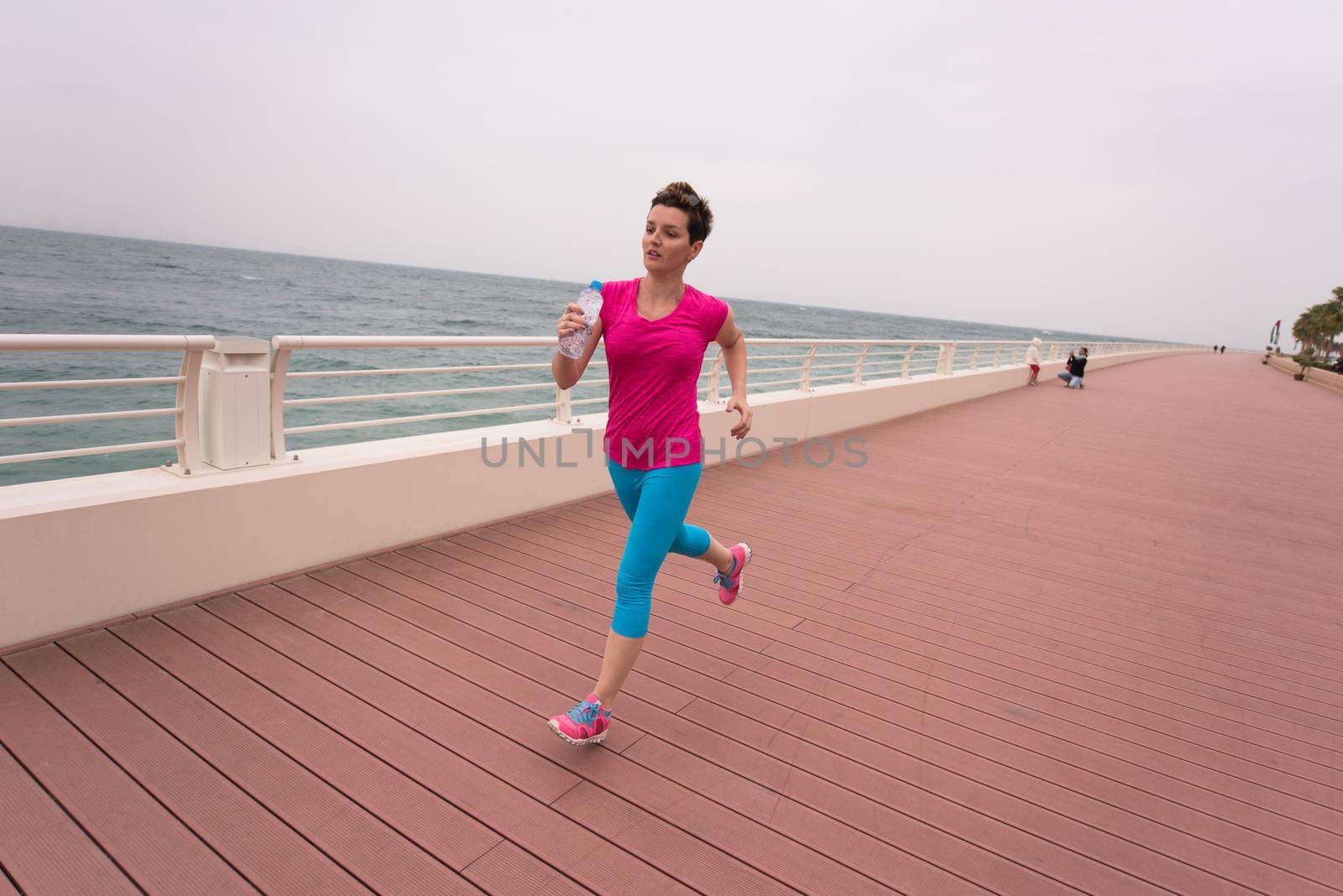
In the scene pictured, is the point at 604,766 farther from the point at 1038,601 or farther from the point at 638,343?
the point at 1038,601

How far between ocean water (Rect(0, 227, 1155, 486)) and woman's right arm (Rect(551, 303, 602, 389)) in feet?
26.2

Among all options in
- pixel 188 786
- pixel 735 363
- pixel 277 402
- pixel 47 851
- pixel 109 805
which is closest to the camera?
pixel 47 851

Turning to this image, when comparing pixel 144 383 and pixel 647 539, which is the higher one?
pixel 144 383

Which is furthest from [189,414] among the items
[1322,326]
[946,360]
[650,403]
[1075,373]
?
[1322,326]

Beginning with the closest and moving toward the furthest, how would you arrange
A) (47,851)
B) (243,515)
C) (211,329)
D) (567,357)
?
(47,851) → (567,357) → (243,515) → (211,329)

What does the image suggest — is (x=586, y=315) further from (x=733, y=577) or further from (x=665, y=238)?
(x=733, y=577)

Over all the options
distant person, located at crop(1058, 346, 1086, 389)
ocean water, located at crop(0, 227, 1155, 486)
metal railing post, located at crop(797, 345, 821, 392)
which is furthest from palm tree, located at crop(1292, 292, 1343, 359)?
metal railing post, located at crop(797, 345, 821, 392)

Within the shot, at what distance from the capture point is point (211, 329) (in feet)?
110

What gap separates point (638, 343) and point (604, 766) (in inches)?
53.7

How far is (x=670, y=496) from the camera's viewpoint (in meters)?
2.54

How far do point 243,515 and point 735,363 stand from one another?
2.31 meters

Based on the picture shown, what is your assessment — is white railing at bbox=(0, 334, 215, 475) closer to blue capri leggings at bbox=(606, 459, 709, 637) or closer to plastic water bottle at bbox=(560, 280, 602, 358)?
plastic water bottle at bbox=(560, 280, 602, 358)

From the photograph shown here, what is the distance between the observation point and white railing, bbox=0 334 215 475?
111 inches

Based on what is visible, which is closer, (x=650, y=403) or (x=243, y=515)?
(x=650, y=403)
